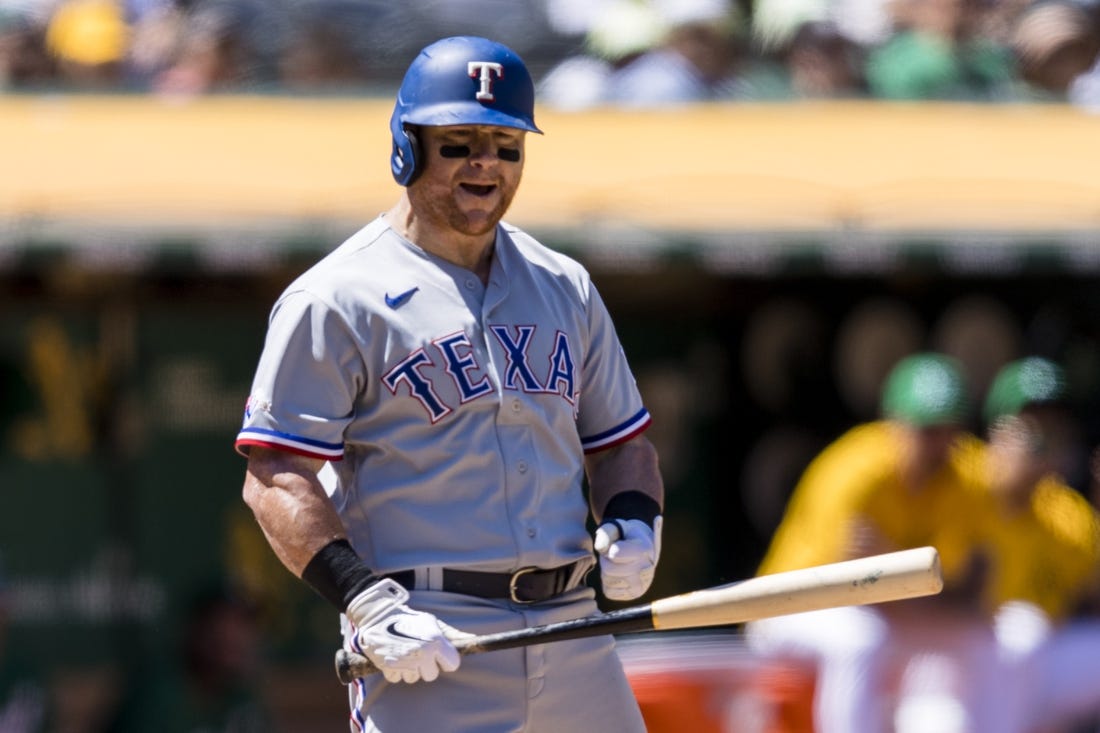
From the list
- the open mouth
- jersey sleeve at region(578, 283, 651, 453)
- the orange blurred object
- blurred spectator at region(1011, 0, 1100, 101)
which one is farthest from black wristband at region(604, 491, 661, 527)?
blurred spectator at region(1011, 0, 1100, 101)

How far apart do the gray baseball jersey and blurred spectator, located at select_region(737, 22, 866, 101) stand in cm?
526

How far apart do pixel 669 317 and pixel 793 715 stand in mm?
3079

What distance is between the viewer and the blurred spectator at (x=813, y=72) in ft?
28.6

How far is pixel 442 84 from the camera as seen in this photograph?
139 inches

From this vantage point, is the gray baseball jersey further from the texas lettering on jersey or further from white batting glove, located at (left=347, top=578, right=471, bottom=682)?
white batting glove, located at (left=347, top=578, right=471, bottom=682)

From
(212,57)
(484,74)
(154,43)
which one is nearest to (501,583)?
(484,74)

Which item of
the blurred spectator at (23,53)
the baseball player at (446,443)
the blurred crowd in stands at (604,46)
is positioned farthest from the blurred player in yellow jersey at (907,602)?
the blurred spectator at (23,53)

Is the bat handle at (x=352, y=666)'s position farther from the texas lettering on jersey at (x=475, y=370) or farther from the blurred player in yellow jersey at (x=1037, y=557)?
the blurred player in yellow jersey at (x=1037, y=557)

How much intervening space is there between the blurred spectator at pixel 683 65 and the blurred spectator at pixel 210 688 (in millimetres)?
2837

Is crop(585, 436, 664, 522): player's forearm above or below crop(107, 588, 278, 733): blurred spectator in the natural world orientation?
above

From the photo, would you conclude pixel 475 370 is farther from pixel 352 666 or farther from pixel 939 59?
pixel 939 59

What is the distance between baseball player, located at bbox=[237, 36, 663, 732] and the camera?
3436 millimetres

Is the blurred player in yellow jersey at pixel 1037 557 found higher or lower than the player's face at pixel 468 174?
lower

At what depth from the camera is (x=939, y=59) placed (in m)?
8.81
